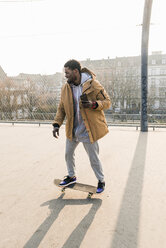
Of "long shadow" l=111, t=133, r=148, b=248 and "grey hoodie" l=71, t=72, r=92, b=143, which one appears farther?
"grey hoodie" l=71, t=72, r=92, b=143

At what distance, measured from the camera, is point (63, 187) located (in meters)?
2.74

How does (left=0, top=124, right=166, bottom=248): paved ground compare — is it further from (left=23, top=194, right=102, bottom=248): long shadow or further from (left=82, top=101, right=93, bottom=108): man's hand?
(left=82, top=101, right=93, bottom=108): man's hand

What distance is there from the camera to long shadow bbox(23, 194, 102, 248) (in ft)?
A: 5.80

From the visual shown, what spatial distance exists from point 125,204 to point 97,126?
0.99 meters

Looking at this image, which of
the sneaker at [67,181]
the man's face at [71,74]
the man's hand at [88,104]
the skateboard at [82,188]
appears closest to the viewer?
the man's hand at [88,104]

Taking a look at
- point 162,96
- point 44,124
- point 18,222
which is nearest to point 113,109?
point 162,96

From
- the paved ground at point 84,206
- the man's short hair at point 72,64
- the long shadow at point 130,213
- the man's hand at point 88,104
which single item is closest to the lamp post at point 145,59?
the paved ground at point 84,206

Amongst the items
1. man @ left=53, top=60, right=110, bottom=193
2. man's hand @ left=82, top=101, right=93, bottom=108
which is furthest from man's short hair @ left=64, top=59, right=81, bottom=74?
man's hand @ left=82, top=101, right=93, bottom=108

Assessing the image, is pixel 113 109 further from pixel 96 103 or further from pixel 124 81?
pixel 96 103

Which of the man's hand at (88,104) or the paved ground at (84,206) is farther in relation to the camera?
the man's hand at (88,104)

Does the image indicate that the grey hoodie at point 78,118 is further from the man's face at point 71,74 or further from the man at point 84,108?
the man's face at point 71,74

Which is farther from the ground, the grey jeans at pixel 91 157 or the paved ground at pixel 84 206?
the grey jeans at pixel 91 157

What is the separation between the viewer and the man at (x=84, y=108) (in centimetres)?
246

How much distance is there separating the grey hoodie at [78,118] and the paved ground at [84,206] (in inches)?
31.0
